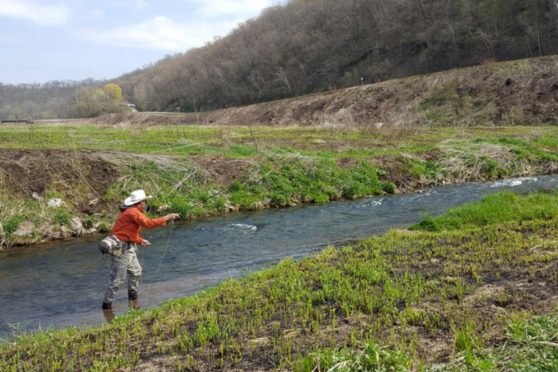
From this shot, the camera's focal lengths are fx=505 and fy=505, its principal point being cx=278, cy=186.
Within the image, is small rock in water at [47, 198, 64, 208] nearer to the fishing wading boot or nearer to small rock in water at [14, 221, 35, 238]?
small rock in water at [14, 221, 35, 238]

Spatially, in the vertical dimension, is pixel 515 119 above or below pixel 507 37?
below

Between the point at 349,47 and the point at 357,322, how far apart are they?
9545 cm

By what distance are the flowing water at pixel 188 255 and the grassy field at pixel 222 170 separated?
1496 millimetres

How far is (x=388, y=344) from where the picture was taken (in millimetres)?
5969

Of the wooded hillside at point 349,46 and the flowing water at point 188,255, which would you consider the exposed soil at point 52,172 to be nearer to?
the flowing water at point 188,255

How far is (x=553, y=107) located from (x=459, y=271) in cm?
3816

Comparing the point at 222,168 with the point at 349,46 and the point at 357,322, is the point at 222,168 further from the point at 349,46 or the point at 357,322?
the point at 349,46

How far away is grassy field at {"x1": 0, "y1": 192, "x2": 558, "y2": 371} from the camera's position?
221 inches

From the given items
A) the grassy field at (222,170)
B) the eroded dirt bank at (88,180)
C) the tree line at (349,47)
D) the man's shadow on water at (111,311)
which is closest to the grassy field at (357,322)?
the man's shadow on water at (111,311)

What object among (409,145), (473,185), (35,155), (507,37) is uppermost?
(507,37)

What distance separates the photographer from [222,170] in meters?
23.0

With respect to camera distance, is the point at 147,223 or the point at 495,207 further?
the point at 495,207

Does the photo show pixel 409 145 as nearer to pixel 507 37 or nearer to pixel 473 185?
pixel 473 185

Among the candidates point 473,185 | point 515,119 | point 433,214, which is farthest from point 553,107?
point 433,214
